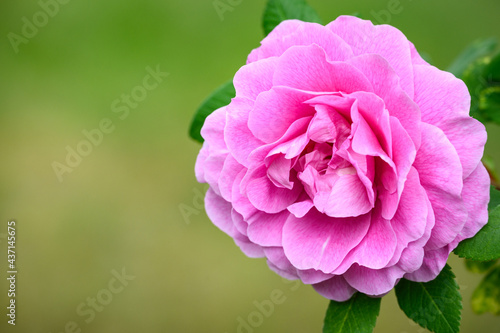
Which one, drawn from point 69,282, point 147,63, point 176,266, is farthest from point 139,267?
point 147,63

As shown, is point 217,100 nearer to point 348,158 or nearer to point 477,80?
point 348,158

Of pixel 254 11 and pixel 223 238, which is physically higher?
pixel 254 11

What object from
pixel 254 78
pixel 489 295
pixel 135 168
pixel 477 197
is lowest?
pixel 489 295

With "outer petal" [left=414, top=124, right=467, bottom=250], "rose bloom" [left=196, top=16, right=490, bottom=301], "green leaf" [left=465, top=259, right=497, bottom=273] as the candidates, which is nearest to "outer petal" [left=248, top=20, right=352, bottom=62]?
"rose bloom" [left=196, top=16, right=490, bottom=301]

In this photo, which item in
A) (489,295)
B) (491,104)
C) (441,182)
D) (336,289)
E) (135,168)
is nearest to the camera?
(441,182)

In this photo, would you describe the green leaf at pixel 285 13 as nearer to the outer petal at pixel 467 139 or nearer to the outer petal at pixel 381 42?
the outer petal at pixel 381 42

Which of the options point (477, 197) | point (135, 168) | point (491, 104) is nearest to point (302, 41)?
point (477, 197)

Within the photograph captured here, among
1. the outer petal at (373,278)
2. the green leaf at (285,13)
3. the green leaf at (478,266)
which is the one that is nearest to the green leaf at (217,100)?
the green leaf at (285,13)

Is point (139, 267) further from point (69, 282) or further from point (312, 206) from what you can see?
point (312, 206)
